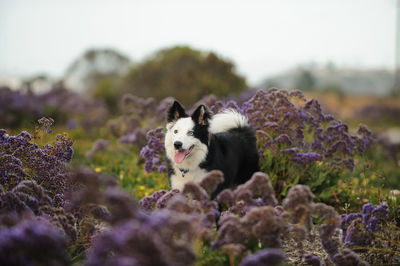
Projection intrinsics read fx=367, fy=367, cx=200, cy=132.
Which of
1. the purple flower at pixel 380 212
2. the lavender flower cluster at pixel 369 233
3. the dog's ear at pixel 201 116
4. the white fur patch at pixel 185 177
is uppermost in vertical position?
the dog's ear at pixel 201 116

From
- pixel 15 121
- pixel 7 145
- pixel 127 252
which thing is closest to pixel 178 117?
pixel 7 145

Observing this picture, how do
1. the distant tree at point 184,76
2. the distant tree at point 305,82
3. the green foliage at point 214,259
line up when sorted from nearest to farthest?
the green foliage at point 214,259 < the distant tree at point 184,76 < the distant tree at point 305,82

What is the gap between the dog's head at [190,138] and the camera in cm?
377

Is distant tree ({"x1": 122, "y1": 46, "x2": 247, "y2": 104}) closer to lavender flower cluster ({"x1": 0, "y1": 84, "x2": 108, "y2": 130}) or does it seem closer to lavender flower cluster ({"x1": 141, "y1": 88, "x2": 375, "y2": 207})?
lavender flower cluster ({"x1": 0, "y1": 84, "x2": 108, "y2": 130})

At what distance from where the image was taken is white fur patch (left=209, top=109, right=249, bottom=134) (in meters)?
4.47

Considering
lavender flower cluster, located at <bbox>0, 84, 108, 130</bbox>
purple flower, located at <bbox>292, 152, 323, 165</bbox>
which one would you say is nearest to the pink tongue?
purple flower, located at <bbox>292, 152, 323, 165</bbox>

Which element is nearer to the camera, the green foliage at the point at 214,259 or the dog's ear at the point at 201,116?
the green foliage at the point at 214,259

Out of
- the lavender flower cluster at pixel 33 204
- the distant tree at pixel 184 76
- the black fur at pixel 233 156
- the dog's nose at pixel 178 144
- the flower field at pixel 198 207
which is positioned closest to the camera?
the lavender flower cluster at pixel 33 204

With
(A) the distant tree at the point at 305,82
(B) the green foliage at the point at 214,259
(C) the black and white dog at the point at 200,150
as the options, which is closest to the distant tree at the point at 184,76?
(C) the black and white dog at the point at 200,150

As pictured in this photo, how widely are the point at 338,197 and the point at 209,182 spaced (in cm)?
332

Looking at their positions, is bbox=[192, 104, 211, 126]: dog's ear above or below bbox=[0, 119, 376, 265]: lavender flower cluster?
above

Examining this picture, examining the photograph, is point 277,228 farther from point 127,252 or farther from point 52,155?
point 52,155

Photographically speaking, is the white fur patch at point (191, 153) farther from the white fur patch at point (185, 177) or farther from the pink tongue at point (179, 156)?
the pink tongue at point (179, 156)

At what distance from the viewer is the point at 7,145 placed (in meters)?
3.30
